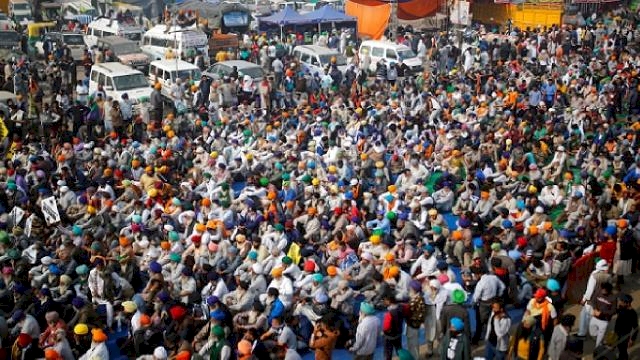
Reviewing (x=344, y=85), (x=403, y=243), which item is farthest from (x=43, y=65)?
(x=403, y=243)

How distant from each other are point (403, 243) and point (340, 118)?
7.51 meters

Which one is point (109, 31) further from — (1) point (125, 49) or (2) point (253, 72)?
(2) point (253, 72)

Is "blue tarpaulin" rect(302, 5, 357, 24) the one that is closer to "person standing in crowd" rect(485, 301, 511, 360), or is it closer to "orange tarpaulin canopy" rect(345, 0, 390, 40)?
"orange tarpaulin canopy" rect(345, 0, 390, 40)

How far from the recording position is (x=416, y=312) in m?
8.54

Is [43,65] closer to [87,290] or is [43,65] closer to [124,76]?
[124,76]

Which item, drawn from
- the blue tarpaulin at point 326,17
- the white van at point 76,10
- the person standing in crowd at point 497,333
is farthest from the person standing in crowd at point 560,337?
the white van at point 76,10

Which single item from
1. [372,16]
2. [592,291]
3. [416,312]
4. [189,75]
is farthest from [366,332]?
[372,16]

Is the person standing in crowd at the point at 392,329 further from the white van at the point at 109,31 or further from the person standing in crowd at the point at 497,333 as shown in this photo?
the white van at the point at 109,31

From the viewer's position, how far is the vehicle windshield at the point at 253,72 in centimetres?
2161

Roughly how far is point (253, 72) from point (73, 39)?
8.80 metres

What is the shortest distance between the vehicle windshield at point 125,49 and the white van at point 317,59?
5749mm

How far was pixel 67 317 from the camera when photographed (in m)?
9.17

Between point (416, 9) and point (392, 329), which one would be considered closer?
point (392, 329)

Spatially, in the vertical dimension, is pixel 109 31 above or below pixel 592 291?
above
